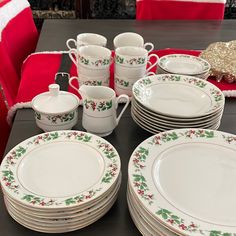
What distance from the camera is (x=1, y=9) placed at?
1303mm

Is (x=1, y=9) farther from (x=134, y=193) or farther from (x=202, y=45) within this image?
(x=134, y=193)

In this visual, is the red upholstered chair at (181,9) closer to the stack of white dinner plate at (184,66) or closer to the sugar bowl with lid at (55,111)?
the stack of white dinner plate at (184,66)

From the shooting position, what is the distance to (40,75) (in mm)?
1078

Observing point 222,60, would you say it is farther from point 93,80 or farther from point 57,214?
point 57,214

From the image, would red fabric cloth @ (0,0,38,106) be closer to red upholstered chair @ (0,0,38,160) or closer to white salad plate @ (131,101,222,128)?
red upholstered chair @ (0,0,38,160)

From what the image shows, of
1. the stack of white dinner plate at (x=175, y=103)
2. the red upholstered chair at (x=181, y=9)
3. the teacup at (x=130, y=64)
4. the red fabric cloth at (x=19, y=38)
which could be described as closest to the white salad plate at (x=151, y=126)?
the stack of white dinner plate at (x=175, y=103)

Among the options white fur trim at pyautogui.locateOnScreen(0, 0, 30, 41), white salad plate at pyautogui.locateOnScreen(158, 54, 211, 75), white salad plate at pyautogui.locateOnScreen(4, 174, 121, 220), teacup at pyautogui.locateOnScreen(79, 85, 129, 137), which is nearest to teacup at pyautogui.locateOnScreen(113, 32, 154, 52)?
white salad plate at pyautogui.locateOnScreen(158, 54, 211, 75)

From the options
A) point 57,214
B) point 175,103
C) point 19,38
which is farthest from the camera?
point 19,38

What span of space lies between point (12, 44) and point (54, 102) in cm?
62

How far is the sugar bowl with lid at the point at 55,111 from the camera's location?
80 cm

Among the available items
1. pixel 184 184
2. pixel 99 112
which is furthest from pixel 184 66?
pixel 184 184

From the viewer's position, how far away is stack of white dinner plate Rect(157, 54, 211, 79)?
1.02 m

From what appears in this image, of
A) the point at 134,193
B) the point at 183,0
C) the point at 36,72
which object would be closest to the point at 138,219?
the point at 134,193

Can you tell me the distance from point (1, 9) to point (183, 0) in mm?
841
